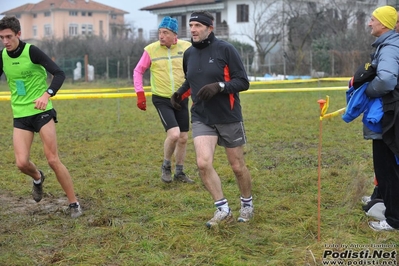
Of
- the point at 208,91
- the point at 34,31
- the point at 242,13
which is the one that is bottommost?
the point at 208,91

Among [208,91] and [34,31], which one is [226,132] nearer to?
[208,91]

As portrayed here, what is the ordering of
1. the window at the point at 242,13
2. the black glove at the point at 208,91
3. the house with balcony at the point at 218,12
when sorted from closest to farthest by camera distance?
the black glove at the point at 208,91
the window at the point at 242,13
the house with balcony at the point at 218,12

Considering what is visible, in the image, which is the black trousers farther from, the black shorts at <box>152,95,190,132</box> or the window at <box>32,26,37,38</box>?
the window at <box>32,26,37,38</box>

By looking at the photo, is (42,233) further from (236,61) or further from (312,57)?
(312,57)

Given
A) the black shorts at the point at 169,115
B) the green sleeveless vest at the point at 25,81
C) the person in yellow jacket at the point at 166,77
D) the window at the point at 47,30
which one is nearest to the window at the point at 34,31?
the window at the point at 47,30

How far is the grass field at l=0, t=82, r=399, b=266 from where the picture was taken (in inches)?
186

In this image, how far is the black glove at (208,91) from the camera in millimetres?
5199

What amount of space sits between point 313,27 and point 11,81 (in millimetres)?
37891

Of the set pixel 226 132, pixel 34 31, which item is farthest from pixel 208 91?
pixel 34 31

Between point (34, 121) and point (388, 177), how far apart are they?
347 centimetres

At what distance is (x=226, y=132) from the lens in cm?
555

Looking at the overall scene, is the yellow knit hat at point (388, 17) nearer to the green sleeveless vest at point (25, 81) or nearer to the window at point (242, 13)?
the green sleeveless vest at point (25, 81)

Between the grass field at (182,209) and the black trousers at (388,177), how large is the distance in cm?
22

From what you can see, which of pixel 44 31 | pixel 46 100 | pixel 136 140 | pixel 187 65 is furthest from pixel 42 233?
pixel 44 31
